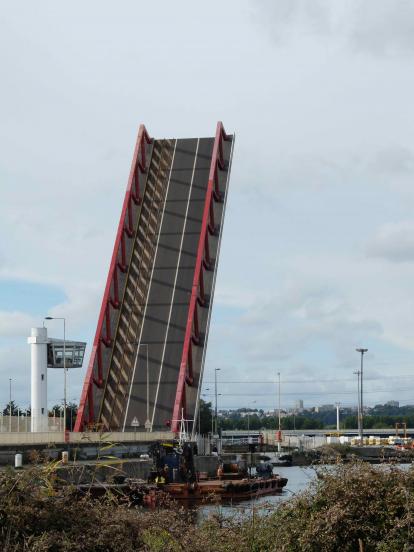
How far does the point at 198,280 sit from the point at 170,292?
2.23 meters

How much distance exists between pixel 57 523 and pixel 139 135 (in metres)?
54.0

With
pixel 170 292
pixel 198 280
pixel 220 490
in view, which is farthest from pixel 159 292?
pixel 220 490

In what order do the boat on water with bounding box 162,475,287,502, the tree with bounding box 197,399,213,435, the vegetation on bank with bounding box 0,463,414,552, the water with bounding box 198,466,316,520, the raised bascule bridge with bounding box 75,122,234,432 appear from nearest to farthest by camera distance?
1. the vegetation on bank with bounding box 0,463,414,552
2. the water with bounding box 198,466,316,520
3. the boat on water with bounding box 162,475,287,502
4. the raised bascule bridge with bounding box 75,122,234,432
5. the tree with bounding box 197,399,213,435

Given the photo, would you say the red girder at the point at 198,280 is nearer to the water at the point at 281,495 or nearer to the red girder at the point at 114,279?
the red girder at the point at 114,279

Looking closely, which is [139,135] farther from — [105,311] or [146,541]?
[146,541]

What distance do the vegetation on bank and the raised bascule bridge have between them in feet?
141

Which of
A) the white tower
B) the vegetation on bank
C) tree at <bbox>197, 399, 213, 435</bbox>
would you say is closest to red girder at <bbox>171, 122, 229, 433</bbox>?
the white tower

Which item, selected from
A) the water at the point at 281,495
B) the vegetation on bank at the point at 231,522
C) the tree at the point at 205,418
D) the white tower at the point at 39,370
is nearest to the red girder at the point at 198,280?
the water at the point at 281,495

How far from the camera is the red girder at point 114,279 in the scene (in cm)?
5569

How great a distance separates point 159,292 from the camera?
189 ft

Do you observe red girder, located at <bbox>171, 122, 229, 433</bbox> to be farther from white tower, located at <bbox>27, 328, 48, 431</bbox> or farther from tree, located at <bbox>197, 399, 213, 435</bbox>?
tree, located at <bbox>197, 399, 213, 435</bbox>

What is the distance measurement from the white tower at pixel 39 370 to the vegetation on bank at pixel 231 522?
52.3 metres

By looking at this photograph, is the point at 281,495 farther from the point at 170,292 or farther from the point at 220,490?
the point at 170,292

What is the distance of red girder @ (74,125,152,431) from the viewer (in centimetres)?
5569
